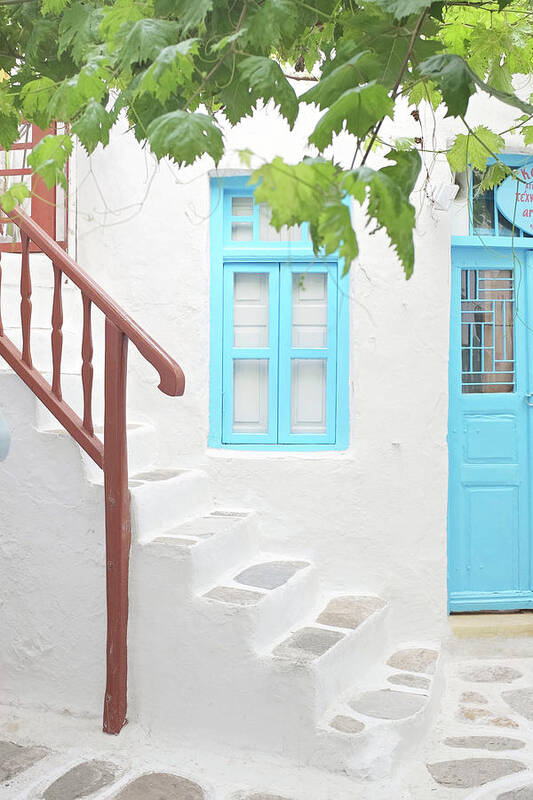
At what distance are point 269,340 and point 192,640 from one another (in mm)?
1892

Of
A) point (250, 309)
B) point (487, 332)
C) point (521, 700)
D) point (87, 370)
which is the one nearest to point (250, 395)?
point (250, 309)

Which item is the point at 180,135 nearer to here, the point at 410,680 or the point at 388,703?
the point at 388,703

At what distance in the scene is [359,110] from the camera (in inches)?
54.0

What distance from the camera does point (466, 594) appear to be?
4738mm

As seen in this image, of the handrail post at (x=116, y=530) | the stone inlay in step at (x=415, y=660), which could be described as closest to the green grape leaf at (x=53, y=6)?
the handrail post at (x=116, y=530)

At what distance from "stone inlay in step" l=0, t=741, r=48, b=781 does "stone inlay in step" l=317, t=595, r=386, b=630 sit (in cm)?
140

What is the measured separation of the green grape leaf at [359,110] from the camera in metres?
1.35

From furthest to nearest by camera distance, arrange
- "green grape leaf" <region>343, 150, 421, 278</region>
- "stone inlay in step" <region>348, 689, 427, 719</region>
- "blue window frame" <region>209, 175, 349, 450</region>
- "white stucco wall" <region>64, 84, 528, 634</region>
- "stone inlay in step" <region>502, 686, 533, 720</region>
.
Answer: "blue window frame" <region>209, 175, 349, 450</region> → "white stucco wall" <region>64, 84, 528, 634</region> → "stone inlay in step" <region>502, 686, 533, 720</region> → "stone inlay in step" <region>348, 689, 427, 719</region> → "green grape leaf" <region>343, 150, 421, 278</region>

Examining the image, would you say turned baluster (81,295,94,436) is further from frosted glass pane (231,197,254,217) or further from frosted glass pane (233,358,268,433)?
frosted glass pane (231,197,254,217)

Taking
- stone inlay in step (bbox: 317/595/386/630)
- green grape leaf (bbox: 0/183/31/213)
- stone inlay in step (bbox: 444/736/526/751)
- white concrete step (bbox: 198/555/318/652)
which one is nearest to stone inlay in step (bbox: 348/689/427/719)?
stone inlay in step (bbox: 444/736/526/751)

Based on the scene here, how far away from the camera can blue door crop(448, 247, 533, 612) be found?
4.76 meters

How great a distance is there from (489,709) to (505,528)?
1287 mm

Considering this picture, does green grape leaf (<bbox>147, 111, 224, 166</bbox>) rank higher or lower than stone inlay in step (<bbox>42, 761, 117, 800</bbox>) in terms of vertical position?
higher

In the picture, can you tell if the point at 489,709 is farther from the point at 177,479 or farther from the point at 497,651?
the point at 177,479
